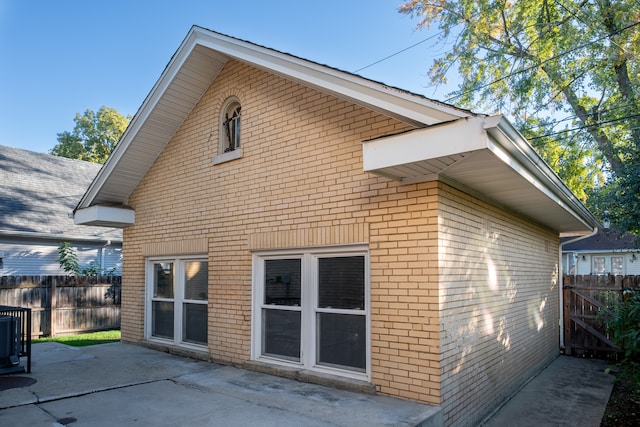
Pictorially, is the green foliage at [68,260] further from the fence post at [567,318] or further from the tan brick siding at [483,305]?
the fence post at [567,318]

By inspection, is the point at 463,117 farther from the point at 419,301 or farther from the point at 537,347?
the point at 537,347

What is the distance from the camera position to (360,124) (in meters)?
5.80

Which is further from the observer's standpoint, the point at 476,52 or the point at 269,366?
the point at 476,52

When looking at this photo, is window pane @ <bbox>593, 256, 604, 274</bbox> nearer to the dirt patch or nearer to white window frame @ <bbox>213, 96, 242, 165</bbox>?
the dirt patch

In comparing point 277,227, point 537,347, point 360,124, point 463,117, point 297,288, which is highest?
point 360,124

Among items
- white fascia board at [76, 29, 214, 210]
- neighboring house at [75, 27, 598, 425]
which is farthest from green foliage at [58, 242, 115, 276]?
white fascia board at [76, 29, 214, 210]

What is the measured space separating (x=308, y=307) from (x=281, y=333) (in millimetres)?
750

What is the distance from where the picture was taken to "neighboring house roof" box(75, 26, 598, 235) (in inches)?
169

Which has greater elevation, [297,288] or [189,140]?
[189,140]

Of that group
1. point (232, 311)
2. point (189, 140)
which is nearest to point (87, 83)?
point (189, 140)

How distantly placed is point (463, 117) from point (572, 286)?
9.19 m

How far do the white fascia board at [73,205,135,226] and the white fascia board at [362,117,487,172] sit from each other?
656 cm

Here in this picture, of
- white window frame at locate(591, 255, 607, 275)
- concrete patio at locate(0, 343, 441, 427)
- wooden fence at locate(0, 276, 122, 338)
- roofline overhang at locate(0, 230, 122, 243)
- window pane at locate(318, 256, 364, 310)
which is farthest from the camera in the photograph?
white window frame at locate(591, 255, 607, 275)

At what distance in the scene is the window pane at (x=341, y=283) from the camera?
580cm
